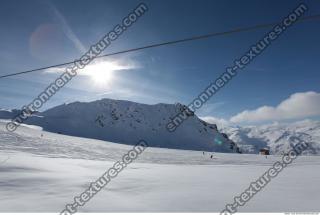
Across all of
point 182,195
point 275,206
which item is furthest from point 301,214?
point 182,195

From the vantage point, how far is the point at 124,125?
135250 millimetres

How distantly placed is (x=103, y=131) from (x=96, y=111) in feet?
72.5

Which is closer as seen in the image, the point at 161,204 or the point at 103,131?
the point at 161,204

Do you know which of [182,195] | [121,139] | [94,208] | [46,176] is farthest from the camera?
[121,139]

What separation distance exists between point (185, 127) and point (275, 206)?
136 m

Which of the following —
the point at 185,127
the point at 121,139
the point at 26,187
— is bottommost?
the point at 26,187

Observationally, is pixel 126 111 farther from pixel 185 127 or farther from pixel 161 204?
pixel 161 204

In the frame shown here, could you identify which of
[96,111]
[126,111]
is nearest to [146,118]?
[126,111]

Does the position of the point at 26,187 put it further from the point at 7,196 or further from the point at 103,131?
the point at 103,131

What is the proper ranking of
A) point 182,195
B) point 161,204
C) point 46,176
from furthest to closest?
point 46,176, point 182,195, point 161,204

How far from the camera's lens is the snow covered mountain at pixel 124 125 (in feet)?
380

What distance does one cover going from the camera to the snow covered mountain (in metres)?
116

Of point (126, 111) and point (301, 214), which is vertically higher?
point (126, 111)

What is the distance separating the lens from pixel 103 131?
4911 inches
